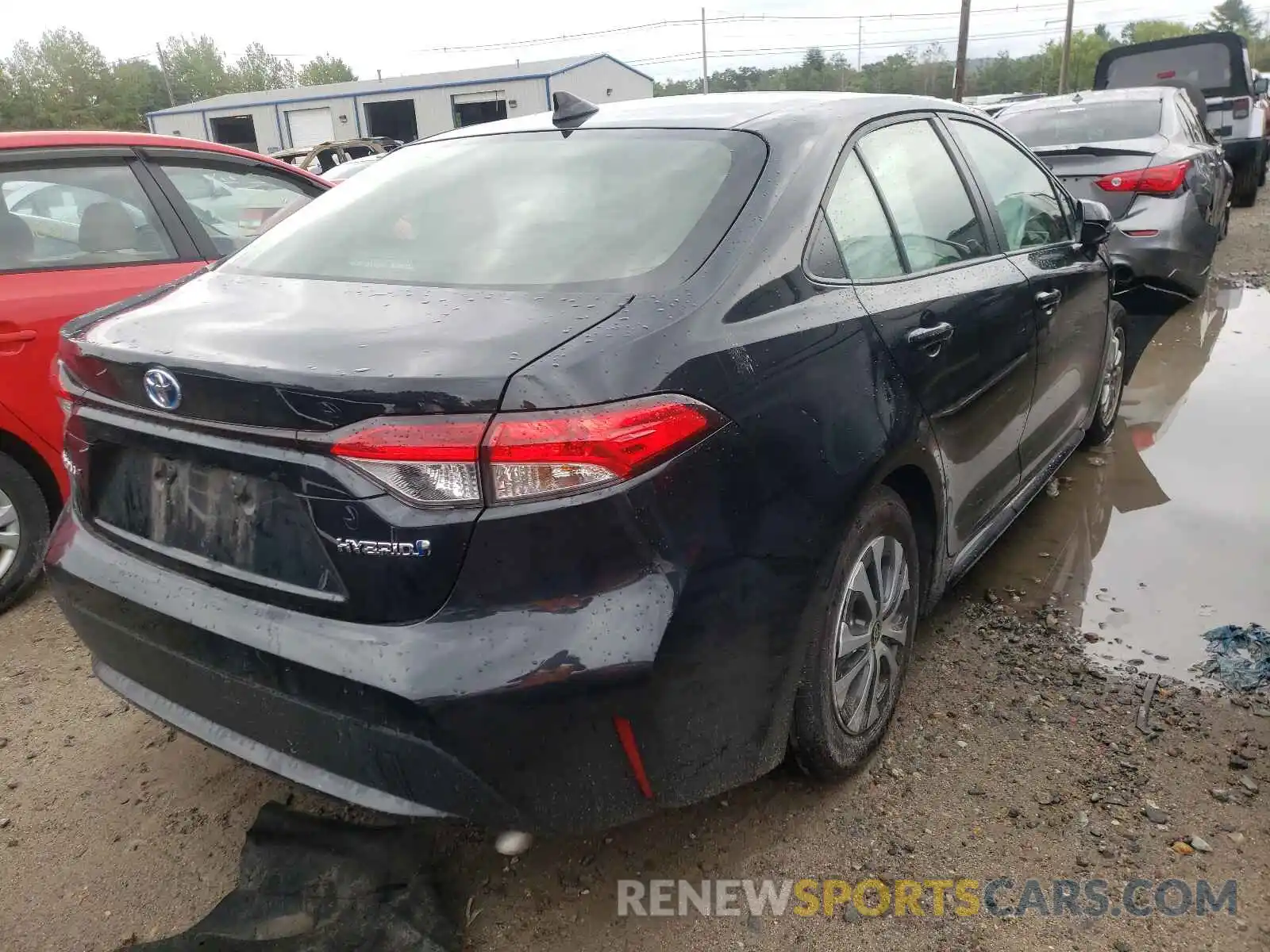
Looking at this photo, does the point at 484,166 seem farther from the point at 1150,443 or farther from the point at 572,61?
the point at 572,61

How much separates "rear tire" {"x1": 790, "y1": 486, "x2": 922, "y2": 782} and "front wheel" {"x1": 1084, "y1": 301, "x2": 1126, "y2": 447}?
2.36 metres

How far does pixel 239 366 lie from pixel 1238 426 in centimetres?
497

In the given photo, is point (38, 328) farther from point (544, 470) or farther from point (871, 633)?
point (871, 633)

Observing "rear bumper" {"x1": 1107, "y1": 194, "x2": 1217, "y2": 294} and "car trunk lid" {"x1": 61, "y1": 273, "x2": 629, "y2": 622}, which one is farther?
"rear bumper" {"x1": 1107, "y1": 194, "x2": 1217, "y2": 294}

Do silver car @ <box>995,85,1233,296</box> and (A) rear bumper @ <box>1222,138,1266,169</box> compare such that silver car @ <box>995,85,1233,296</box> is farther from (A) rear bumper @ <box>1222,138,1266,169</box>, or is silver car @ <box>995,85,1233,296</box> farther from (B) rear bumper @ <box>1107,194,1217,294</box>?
(A) rear bumper @ <box>1222,138,1266,169</box>

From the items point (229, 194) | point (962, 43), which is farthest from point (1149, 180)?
point (962, 43)

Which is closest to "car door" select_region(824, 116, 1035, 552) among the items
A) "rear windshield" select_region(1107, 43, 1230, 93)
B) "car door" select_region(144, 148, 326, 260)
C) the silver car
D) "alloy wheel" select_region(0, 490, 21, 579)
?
"car door" select_region(144, 148, 326, 260)

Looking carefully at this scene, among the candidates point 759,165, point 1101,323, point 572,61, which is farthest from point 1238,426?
point 572,61

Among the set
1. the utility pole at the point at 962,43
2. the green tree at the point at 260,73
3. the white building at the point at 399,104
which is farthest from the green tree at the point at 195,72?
the utility pole at the point at 962,43

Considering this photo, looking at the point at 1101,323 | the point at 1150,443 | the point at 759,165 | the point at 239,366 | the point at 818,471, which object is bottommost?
the point at 1150,443

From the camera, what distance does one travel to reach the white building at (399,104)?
38.4 metres

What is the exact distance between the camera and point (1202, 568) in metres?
3.58

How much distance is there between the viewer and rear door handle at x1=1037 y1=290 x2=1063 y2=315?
325 centimetres

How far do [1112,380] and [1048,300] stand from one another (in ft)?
5.48
